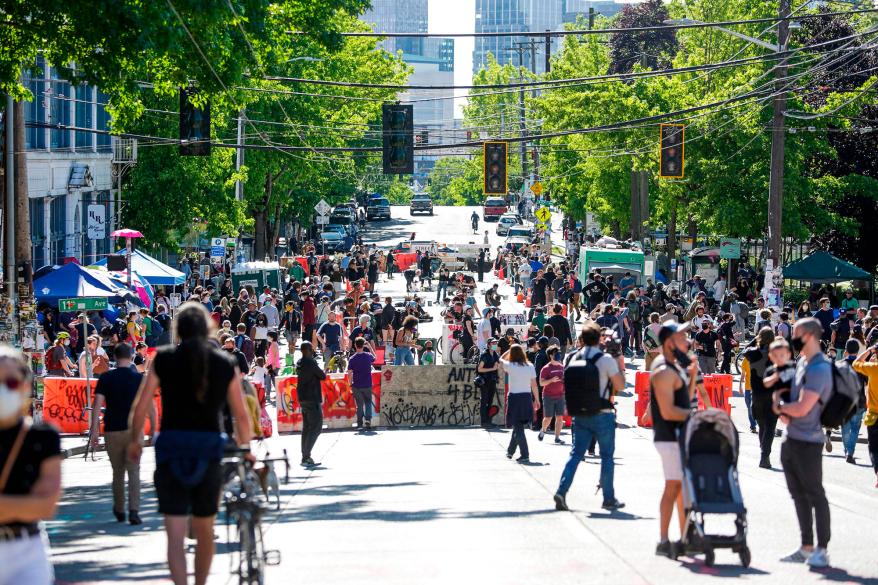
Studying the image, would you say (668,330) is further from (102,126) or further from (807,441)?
(102,126)

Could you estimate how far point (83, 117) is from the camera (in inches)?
1780

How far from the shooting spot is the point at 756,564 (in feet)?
32.5

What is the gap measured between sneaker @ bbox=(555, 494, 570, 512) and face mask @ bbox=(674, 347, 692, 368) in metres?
2.54

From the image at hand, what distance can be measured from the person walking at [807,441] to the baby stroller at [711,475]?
49 centimetres

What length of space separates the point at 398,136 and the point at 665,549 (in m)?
22.5

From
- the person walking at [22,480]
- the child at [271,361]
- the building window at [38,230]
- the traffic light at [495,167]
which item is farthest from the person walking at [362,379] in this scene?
the traffic light at [495,167]

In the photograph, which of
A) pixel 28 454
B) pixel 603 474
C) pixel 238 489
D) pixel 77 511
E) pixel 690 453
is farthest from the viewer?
pixel 77 511

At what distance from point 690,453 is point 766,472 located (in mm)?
7484

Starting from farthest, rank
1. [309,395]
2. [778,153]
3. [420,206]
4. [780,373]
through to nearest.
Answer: [420,206], [778,153], [309,395], [780,373]

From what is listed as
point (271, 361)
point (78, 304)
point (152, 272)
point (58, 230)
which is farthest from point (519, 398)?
point (58, 230)

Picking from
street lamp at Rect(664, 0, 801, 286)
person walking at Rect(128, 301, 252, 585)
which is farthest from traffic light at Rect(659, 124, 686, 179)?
person walking at Rect(128, 301, 252, 585)

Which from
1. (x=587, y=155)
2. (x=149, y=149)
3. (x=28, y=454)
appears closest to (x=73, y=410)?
(x=28, y=454)

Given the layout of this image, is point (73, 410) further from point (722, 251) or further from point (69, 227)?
point (722, 251)

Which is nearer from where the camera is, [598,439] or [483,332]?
[598,439]
